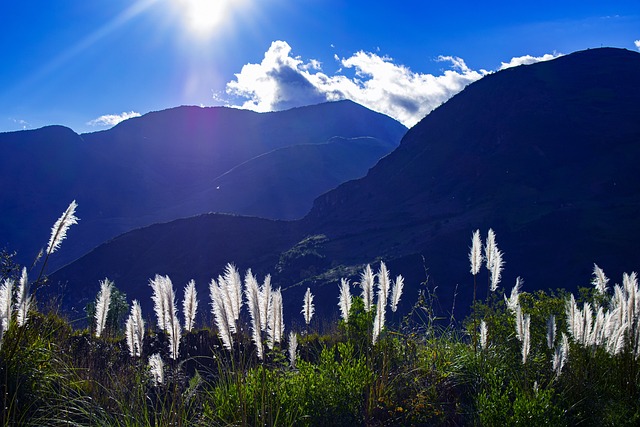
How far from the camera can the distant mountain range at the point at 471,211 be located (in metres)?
Result: 79.0

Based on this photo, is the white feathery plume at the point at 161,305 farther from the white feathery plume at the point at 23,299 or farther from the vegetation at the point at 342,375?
the white feathery plume at the point at 23,299

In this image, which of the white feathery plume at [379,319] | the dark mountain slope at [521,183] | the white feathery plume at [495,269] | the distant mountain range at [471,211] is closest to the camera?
the white feathery plume at [379,319]

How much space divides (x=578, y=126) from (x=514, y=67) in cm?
3488

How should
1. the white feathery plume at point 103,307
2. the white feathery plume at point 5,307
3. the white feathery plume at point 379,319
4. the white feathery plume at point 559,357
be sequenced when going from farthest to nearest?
the white feathery plume at point 379,319
the white feathery plume at point 559,357
the white feathery plume at point 103,307
the white feathery plume at point 5,307

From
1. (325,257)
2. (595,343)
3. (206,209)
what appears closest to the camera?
(595,343)

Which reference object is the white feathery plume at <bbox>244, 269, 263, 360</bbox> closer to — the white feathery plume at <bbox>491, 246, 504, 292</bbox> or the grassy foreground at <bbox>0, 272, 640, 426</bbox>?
the grassy foreground at <bbox>0, 272, 640, 426</bbox>

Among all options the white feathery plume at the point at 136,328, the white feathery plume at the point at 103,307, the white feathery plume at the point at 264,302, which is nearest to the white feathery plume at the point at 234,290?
the white feathery plume at the point at 264,302

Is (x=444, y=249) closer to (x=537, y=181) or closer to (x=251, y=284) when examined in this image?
(x=537, y=181)

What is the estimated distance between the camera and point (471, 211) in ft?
321

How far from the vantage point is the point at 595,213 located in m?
84.3

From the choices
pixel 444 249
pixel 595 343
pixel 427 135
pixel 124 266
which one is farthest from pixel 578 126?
pixel 595 343

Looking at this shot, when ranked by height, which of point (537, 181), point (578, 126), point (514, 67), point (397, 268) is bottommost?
point (397, 268)

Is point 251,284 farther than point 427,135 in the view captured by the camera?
No

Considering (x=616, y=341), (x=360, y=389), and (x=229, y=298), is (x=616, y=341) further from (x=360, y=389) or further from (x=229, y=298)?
(x=229, y=298)
